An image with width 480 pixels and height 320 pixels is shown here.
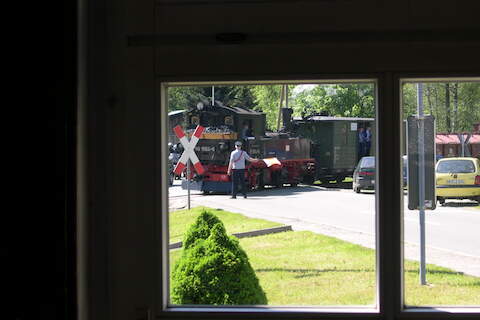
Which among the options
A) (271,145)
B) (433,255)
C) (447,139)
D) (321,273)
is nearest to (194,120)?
(271,145)

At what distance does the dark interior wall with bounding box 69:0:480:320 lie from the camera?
277cm

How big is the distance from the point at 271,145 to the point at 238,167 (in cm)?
24

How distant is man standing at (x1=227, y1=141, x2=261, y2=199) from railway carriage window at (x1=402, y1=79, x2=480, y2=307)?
37.2 inches

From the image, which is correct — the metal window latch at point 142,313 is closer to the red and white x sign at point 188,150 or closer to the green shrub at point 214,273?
the green shrub at point 214,273

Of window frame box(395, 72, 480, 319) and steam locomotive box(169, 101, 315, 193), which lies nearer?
window frame box(395, 72, 480, 319)

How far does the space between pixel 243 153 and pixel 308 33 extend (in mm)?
864

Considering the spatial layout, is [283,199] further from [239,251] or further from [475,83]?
[475,83]

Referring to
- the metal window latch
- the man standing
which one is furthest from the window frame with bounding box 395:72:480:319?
the metal window latch

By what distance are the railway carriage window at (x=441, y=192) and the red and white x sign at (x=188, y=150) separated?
117 centimetres

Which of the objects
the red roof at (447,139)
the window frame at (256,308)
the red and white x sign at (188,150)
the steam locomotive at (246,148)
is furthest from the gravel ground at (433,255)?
the red roof at (447,139)

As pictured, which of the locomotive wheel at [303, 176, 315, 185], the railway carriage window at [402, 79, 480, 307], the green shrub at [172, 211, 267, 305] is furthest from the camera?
the locomotive wheel at [303, 176, 315, 185]

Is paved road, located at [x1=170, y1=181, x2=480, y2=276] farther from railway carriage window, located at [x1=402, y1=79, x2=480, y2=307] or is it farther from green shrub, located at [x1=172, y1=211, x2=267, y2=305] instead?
green shrub, located at [x1=172, y1=211, x2=267, y2=305]

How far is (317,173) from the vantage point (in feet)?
11.2

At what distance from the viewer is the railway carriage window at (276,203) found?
3.10 m
